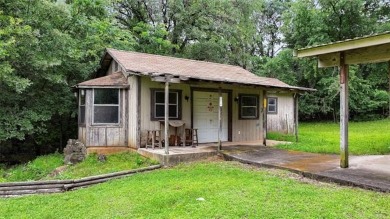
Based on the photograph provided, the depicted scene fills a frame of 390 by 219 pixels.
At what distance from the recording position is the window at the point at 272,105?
1526 cm

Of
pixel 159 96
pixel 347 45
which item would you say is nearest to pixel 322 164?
pixel 347 45

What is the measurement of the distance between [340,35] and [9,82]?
70.5 feet

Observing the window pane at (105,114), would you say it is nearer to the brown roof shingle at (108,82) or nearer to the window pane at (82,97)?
the window pane at (82,97)

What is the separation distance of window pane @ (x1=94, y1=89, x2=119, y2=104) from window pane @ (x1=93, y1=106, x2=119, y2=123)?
197mm

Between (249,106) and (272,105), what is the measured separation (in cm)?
400

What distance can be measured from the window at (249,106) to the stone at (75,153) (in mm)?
5927

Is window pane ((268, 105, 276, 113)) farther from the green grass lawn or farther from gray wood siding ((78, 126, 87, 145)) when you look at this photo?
gray wood siding ((78, 126, 87, 145))

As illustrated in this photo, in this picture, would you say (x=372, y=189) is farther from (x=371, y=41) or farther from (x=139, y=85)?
(x=139, y=85)

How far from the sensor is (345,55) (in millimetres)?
6582

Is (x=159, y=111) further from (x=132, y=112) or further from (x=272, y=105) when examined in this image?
(x=272, y=105)

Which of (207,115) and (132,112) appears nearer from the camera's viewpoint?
(132,112)

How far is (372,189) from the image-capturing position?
5.16 metres

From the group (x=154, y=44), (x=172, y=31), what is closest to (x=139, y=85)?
(x=154, y=44)

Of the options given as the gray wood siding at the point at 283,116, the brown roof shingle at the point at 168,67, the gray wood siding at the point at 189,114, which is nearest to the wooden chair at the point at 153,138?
the gray wood siding at the point at 189,114
